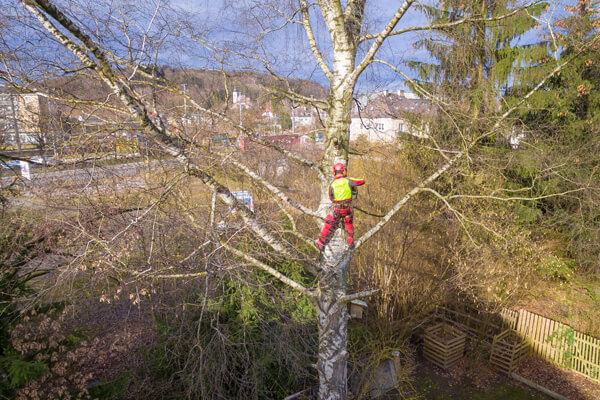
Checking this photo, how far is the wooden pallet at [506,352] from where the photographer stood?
901cm

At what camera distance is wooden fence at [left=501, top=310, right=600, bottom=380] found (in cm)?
883

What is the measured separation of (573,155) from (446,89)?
776 centimetres

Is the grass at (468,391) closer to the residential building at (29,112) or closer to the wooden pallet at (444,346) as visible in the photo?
the wooden pallet at (444,346)

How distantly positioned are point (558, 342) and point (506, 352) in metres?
1.65

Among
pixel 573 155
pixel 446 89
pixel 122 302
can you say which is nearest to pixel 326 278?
pixel 446 89

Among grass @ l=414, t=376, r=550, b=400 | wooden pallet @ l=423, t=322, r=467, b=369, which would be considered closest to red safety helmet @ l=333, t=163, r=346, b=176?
grass @ l=414, t=376, r=550, b=400

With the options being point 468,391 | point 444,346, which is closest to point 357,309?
point 444,346

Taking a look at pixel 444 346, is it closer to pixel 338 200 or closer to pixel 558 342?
pixel 558 342

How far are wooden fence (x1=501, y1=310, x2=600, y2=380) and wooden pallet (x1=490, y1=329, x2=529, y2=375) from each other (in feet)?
1.24

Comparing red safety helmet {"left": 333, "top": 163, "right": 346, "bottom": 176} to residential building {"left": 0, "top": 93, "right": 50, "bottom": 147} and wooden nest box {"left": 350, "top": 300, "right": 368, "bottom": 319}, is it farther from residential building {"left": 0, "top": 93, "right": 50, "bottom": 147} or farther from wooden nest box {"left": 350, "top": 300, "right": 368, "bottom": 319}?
wooden nest box {"left": 350, "top": 300, "right": 368, "bottom": 319}

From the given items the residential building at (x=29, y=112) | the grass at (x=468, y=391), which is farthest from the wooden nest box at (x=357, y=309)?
the residential building at (x=29, y=112)

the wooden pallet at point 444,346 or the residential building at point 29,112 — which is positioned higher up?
the residential building at point 29,112

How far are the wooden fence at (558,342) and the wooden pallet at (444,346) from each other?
1.66 m

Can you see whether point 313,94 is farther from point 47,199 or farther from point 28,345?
point 28,345
